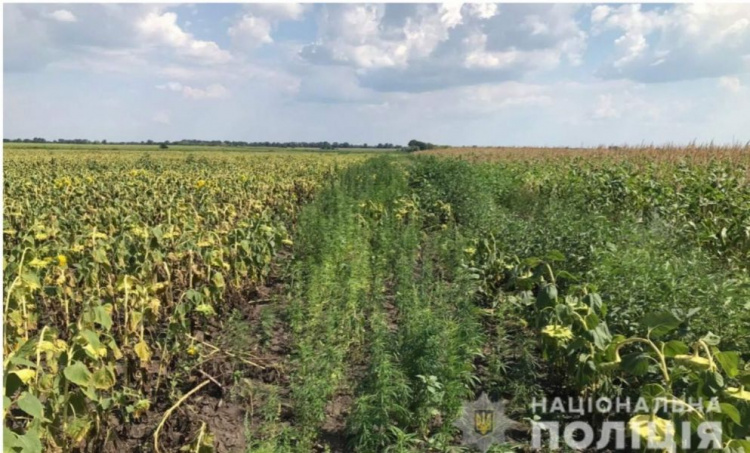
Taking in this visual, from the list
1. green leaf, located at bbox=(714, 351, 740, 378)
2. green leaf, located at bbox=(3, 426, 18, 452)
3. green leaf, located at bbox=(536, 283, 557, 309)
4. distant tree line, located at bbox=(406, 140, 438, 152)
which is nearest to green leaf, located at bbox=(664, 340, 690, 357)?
green leaf, located at bbox=(714, 351, 740, 378)

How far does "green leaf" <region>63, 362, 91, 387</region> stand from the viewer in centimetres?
255

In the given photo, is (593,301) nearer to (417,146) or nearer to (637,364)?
(637,364)

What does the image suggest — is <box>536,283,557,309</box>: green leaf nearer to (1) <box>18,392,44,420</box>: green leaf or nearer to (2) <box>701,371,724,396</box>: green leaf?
(2) <box>701,371,724,396</box>: green leaf

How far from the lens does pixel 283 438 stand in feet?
11.0

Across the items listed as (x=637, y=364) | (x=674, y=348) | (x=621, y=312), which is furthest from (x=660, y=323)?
(x=621, y=312)

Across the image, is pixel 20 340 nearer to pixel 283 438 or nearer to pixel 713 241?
pixel 283 438

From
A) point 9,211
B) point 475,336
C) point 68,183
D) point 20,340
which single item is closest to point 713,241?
point 475,336

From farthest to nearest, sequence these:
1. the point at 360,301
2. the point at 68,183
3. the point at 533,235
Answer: the point at 68,183 → the point at 533,235 → the point at 360,301

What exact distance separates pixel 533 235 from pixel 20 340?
17.9 ft

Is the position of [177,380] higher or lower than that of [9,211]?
lower

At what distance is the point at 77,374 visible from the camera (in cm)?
260

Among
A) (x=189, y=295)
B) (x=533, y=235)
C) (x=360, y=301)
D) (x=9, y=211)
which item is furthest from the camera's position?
(x=9, y=211)

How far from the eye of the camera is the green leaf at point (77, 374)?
2555 mm

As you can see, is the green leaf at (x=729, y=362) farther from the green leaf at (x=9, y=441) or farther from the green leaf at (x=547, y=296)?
the green leaf at (x=9, y=441)
